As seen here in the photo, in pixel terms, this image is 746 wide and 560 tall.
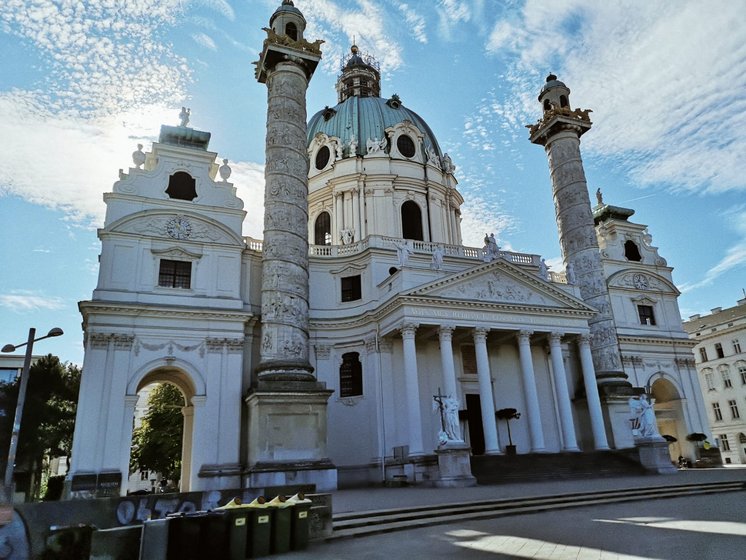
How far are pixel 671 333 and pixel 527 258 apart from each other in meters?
11.8

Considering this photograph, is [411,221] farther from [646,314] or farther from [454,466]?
[454,466]

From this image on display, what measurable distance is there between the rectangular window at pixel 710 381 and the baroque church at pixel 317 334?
15741 mm

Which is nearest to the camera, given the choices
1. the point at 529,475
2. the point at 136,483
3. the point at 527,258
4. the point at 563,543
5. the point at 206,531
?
the point at 206,531

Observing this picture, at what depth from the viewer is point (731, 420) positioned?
45.8 m

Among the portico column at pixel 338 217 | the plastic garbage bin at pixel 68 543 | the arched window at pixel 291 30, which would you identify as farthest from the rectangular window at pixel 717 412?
the plastic garbage bin at pixel 68 543

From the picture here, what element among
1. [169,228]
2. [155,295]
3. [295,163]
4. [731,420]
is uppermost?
[295,163]

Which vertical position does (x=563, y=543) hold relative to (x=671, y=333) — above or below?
below

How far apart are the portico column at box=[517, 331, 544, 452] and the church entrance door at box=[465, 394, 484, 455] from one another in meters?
2.49

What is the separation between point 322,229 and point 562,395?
19.2m

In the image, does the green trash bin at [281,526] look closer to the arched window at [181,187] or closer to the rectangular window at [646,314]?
the arched window at [181,187]

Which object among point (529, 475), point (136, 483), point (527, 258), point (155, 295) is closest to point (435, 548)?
point (529, 475)

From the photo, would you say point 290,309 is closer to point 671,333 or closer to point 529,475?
point 529,475

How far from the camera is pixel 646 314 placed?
36.5 meters

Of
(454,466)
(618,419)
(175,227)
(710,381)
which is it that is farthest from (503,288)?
(710,381)
